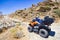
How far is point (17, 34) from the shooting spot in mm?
13703

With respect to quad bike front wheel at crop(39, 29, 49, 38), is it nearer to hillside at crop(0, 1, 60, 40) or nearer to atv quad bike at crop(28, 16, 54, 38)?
atv quad bike at crop(28, 16, 54, 38)

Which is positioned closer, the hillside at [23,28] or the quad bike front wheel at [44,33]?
the quad bike front wheel at [44,33]

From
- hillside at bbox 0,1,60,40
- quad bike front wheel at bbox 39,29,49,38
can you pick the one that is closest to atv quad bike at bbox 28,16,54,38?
quad bike front wheel at bbox 39,29,49,38

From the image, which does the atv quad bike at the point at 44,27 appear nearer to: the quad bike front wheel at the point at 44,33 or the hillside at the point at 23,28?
the quad bike front wheel at the point at 44,33

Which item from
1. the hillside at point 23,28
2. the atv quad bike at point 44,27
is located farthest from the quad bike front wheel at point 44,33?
the hillside at point 23,28

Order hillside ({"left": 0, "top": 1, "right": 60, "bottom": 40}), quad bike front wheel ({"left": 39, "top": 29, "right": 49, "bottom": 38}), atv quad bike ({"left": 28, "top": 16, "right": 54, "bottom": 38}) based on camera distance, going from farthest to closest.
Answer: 1. hillside ({"left": 0, "top": 1, "right": 60, "bottom": 40})
2. atv quad bike ({"left": 28, "top": 16, "right": 54, "bottom": 38})
3. quad bike front wheel ({"left": 39, "top": 29, "right": 49, "bottom": 38})

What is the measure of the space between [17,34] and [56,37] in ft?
12.3

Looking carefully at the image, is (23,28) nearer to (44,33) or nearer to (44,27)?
(44,27)

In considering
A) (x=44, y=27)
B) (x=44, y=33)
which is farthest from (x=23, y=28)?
(x=44, y=33)

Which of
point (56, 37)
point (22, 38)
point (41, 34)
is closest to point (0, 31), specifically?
point (22, 38)

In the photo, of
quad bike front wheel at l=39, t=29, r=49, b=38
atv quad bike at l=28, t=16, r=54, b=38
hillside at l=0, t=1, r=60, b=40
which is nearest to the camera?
quad bike front wheel at l=39, t=29, r=49, b=38

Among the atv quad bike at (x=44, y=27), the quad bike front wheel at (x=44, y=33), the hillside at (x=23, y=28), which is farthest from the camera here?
the hillside at (x=23, y=28)

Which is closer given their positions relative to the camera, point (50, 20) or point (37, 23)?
point (50, 20)

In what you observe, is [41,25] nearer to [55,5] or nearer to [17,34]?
[17,34]
